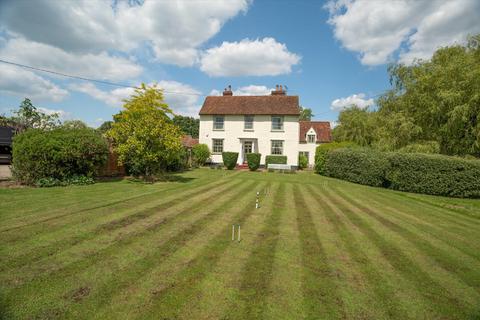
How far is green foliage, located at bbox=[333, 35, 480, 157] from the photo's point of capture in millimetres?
19984

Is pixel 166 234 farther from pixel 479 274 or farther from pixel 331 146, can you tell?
pixel 331 146

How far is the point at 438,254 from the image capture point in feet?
19.2

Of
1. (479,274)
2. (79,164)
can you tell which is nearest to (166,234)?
(479,274)

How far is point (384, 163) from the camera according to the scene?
1767cm

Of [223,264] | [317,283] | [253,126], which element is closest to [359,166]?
[253,126]

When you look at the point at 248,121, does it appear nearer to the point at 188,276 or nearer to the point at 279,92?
the point at 279,92

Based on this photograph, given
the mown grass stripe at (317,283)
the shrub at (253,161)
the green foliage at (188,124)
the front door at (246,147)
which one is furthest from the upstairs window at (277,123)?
the green foliage at (188,124)

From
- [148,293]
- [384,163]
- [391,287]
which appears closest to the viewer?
[148,293]

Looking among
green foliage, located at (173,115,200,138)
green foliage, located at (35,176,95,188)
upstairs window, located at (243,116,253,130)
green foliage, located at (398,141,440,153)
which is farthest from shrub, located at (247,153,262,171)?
green foliage, located at (173,115,200,138)

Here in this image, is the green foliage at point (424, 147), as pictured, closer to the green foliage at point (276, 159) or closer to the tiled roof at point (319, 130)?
the green foliage at point (276, 159)

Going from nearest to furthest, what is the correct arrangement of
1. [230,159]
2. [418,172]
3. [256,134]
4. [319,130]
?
1. [418,172]
2. [230,159]
3. [256,134]
4. [319,130]

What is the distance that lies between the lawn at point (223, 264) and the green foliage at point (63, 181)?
10.4 feet

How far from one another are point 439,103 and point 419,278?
78.0ft

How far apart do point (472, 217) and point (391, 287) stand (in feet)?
32.2
